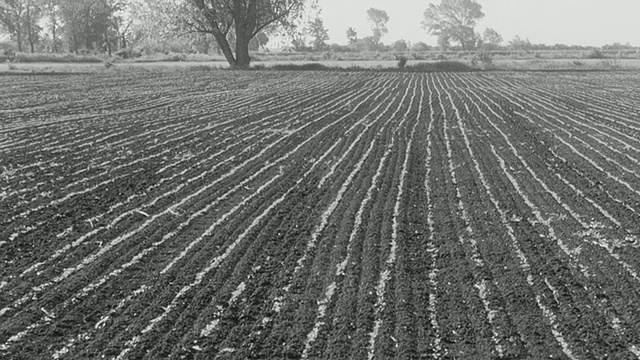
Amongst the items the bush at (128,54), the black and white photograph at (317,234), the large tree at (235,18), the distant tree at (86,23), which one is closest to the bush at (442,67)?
the large tree at (235,18)

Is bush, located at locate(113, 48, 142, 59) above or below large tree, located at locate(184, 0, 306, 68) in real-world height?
below

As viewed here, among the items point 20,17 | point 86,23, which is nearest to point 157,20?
point 86,23

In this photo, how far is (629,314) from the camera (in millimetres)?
6176

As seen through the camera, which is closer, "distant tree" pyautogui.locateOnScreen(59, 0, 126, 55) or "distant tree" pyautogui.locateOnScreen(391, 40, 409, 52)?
"distant tree" pyautogui.locateOnScreen(59, 0, 126, 55)

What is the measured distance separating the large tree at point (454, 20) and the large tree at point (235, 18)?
69798 millimetres

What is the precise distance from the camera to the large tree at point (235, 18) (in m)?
50.6

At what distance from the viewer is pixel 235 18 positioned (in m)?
51.2

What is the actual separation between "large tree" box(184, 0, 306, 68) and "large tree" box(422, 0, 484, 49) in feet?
229

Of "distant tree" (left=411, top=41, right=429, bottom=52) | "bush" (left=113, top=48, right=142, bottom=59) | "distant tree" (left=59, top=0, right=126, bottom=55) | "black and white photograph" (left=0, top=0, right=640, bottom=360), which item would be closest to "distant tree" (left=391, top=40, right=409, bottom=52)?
"distant tree" (left=411, top=41, right=429, bottom=52)

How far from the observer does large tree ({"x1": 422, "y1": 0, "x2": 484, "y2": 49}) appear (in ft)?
389

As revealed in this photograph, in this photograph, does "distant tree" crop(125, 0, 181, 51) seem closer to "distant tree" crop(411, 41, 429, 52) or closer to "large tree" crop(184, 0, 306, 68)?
"large tree" crop(184, 0, 306, 68)

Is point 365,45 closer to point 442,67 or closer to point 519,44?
point 519,44

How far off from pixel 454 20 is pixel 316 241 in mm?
116007

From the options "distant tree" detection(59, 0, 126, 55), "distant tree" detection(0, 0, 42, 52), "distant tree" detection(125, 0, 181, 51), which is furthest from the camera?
"distant tree" detection(0, 0, 42, 52)
